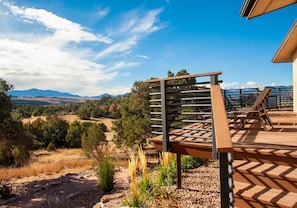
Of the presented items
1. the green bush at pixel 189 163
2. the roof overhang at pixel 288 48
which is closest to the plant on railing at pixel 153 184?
the green bush at pixel 189 163

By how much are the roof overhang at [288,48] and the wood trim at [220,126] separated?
18.4ft

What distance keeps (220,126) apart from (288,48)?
777 centimetres

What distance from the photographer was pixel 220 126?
5.93 ft

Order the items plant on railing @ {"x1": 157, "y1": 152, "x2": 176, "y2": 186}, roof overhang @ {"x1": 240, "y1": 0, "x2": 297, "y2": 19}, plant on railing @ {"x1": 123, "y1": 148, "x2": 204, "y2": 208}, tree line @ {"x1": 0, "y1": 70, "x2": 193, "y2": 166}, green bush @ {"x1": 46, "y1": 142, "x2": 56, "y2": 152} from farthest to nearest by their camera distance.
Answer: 1. green bush @ {"x1": 46, "y1": 142, "x2": 56, "y2": 152}
2. tree line @ {"x1": 0, "y1": 70, "x2": 193, "y2": 166}
3. plant on railing @ {"x1": 157, "y1": 152, "x2": 176, "y2": 186}
4. roof overhang @ {"x1": 240, "y1": 0, "x2": 297, "y2": 19}
5. plant on railing @ {"x1": 123, "y1": 148, "x2": 204, "y2": 208}

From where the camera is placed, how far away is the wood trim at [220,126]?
1541 millimetres

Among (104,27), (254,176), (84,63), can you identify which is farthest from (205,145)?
(84,63)

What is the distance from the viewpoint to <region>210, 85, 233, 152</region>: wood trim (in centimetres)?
154

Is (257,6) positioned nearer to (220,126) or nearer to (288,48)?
(220,126)

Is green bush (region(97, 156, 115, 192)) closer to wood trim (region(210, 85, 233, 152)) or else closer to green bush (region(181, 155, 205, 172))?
green bush (region(181, 155, 205, 172))

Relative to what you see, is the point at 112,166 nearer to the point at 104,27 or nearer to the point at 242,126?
the point at 242,126

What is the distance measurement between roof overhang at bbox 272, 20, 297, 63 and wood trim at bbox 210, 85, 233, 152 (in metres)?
5.60

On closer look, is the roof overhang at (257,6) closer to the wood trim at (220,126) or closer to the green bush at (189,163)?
the wood trim at (220,126)

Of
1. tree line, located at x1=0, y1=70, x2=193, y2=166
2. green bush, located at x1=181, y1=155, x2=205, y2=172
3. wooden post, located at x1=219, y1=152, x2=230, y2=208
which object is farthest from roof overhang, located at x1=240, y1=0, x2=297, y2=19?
tree line, located at x1=0, y1=70, x2=193, y2=166

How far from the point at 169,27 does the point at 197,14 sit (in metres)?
3.43
